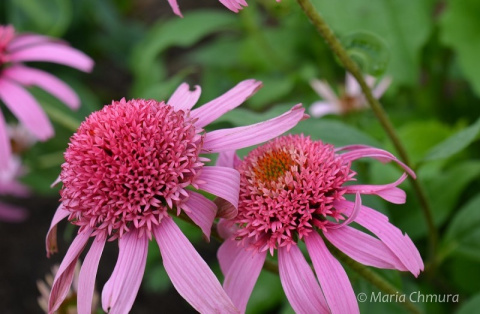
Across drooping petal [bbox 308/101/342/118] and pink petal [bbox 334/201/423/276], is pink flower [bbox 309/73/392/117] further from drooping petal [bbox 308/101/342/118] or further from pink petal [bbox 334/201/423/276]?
pink petal [bbox 334/201/423/276]

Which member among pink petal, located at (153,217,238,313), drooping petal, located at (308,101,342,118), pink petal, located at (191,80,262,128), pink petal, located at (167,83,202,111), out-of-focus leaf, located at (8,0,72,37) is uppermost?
out-of-focus leaf, located at (8,0,72,37)

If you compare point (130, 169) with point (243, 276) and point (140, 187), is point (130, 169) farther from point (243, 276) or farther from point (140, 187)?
point (243, 276)

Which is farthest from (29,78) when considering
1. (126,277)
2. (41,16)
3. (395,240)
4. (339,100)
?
(395,240)

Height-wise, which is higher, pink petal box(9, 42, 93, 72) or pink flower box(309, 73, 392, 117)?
pink petal box(9, 42, 93, 72)

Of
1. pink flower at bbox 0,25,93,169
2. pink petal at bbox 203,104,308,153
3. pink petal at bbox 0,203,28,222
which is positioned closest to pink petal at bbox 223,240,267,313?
pink petal at bbox 203,104,308,153

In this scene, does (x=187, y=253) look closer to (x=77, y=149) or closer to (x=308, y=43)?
(x=77, y=149)

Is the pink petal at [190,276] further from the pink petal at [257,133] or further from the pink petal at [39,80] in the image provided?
the pink petal at [39,80]

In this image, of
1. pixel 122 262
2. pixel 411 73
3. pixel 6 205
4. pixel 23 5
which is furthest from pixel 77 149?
pixel 6 205
